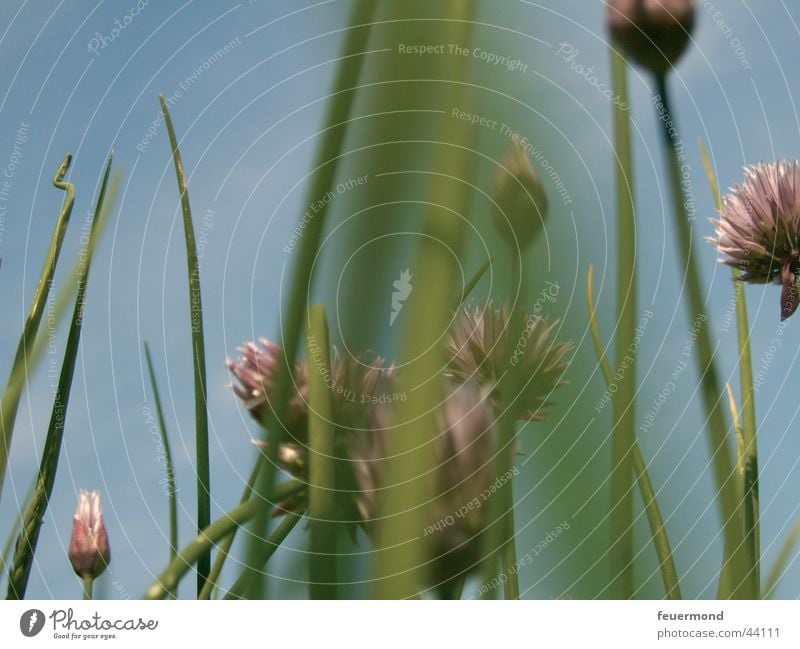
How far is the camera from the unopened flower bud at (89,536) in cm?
47

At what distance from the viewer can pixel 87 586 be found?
495 mm

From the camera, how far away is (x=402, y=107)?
139 mm

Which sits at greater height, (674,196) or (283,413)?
(674,196)

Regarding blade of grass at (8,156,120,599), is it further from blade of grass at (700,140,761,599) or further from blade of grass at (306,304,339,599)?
blade of grass at (700,140,761,599)

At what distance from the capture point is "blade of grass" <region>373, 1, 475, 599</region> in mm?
160

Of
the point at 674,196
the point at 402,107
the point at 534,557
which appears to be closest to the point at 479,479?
the point at 534,557

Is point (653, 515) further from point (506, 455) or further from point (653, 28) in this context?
point (653, 28)

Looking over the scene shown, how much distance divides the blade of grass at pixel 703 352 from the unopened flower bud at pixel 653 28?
16 mm

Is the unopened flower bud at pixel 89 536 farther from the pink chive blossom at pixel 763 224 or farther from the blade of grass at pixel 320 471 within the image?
the pink chive blossom at pixel 763 224

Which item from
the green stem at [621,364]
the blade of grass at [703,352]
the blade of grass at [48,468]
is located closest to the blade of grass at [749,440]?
the blade of grass at [703,352]

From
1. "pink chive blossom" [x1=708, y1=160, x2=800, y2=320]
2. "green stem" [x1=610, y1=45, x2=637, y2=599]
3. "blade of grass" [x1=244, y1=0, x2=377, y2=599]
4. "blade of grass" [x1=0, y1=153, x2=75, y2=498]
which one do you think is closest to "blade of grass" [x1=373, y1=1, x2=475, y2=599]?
"blade of grass" [x1=244, y1=0, x2=377, y2=599]
